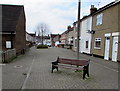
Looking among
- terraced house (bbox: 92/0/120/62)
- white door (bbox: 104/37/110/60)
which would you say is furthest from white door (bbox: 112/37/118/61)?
white door (bbox: 104/37/110/60)

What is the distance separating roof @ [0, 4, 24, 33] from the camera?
15.6 metres

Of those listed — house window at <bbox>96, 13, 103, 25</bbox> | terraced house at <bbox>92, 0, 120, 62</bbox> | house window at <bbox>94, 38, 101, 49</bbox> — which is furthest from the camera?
house window at <bbox>94, 38, 101, 49</bbox>

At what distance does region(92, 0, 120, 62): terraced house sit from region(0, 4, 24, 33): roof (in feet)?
32.9

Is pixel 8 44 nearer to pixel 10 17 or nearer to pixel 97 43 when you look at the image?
pixel 10 17

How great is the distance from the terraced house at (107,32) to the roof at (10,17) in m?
10.0

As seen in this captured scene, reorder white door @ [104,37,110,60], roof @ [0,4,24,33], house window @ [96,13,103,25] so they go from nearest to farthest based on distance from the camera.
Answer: white door @ [104,37,110,60]
roof @ [0,4,24,33]
house window @ [96,13,103,25]

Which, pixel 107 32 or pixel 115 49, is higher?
pixel 107 32

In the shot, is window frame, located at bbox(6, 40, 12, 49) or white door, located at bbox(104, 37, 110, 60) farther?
window frame, located at bbox(6, 40, 12, 49)

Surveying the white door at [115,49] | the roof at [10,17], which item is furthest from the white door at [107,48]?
the roof at [10,17]

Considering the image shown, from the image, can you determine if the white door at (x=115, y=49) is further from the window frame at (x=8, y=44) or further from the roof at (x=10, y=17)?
the window frame at (x=8, y=44)

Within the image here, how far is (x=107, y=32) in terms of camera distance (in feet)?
46.3

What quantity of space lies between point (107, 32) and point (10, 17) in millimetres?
12140

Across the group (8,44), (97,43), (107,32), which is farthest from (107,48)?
Result: (8,44)

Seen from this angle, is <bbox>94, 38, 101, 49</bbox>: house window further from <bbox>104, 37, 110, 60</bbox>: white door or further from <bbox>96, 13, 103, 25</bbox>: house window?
<bbox>96, 13, 103, 25</bbox>: house window
